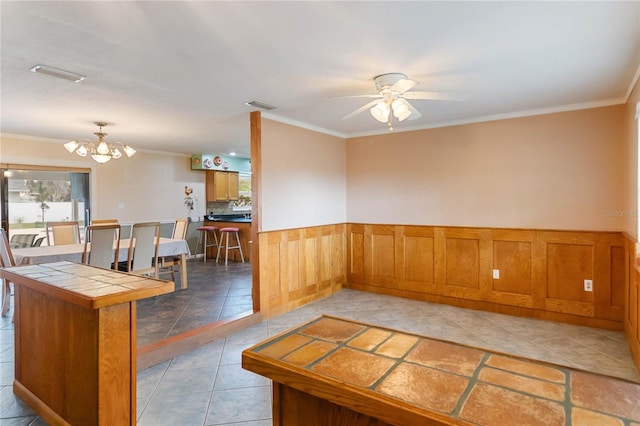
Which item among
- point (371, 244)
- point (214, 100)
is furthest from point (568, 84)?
point (214, 100)

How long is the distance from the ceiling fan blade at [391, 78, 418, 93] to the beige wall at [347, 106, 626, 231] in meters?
1.95

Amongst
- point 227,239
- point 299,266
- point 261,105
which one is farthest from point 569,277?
point 227,239

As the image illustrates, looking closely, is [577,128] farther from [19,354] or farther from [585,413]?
[19,354]

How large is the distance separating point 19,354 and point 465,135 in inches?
186

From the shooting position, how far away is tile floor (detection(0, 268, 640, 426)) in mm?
2246

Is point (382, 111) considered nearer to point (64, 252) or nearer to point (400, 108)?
point (400, 108)

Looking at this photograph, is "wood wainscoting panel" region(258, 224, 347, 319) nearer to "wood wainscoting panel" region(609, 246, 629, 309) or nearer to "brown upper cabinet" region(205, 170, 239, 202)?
"wood wainscoting panel" region(609, 246, 629, 309)

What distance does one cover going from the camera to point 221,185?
27.0 feet

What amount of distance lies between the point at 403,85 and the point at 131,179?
19.2 feet

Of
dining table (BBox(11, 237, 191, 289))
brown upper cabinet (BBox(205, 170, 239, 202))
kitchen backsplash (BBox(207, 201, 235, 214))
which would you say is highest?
brown upper cabinet (BBox(205, 170, 239, 202))

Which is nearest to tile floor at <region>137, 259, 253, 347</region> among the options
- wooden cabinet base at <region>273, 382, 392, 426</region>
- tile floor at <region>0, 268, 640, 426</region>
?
tile floor at <region>0, 268, 640, 426</region>

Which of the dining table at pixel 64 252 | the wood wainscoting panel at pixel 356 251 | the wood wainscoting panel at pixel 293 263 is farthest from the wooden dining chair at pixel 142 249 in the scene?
the wood wainscoting panel at pixel 356 251

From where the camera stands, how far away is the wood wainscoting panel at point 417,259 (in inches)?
183

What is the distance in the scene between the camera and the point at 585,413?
699 mm
